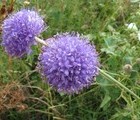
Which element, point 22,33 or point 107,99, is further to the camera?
point 107,99

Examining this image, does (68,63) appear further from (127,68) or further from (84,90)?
(84,90)

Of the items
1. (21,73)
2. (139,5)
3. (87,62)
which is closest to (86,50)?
(87,62)

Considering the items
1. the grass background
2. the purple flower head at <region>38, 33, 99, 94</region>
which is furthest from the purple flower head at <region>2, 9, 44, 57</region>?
the grass background

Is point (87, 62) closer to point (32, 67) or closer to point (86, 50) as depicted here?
point (86, 50)

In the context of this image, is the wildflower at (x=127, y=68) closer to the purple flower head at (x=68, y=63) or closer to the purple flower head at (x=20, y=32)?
the purple flower head at (x=68, y=63)

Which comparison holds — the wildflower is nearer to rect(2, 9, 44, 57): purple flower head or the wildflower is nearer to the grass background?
the grass background

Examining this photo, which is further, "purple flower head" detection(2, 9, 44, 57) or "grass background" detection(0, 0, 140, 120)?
"grass background" detection(0, 0, 140, 120)
